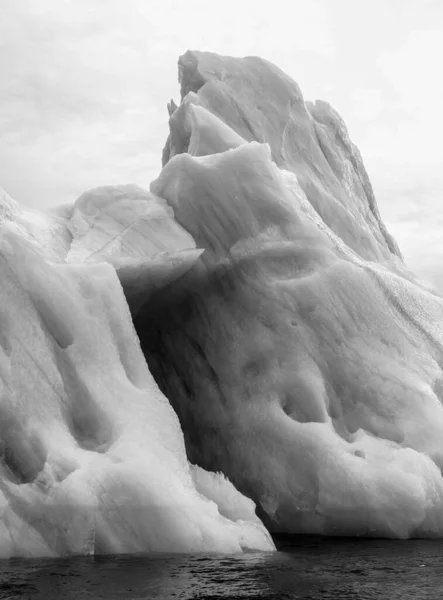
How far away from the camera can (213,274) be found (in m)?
12.2

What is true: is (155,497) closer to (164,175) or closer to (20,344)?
(20,344)

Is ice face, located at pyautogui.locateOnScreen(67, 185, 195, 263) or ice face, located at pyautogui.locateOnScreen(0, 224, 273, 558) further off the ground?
ice face, located at pyautogui.locateOnScreen(67, 185, 195, 263)

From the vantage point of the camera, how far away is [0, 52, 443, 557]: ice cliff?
297 inches

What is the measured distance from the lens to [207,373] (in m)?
12.0

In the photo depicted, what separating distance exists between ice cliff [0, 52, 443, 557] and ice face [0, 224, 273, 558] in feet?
0.06

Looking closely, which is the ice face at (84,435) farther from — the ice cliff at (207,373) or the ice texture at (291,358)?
the ice texture at (291,358)

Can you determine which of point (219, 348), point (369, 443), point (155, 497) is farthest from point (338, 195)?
point (155, 497)

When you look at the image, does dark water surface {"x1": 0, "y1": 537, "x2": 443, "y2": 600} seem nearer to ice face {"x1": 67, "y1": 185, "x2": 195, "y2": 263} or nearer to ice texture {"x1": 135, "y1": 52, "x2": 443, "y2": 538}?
ice texture {"x1": 135, "y1": 52, "x2": 443, "y2": 538}

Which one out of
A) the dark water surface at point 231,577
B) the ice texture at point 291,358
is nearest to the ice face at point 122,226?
the ice texture at point 291,358

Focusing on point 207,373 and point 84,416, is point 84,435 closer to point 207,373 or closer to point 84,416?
point 84,416

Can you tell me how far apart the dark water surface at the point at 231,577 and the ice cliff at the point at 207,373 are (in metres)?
0.57

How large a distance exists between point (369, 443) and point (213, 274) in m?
3.81

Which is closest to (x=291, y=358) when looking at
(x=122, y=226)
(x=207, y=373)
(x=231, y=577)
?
(x=207, y=373)

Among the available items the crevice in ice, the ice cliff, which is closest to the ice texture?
the ice cliff
